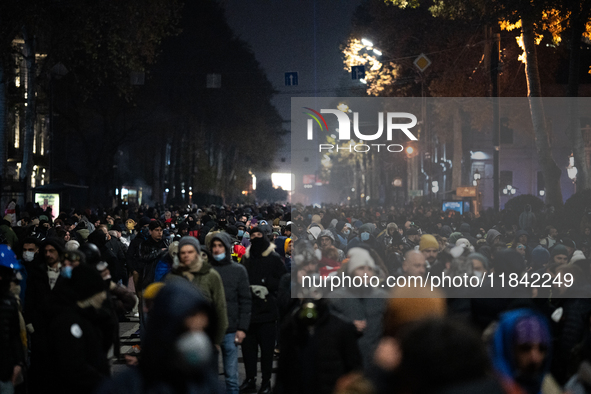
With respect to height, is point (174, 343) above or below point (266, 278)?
above

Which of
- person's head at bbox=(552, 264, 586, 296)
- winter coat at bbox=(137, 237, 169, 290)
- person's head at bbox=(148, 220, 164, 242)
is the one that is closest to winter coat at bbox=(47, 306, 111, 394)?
person's head at bbox=(552, 264, 586, 296)

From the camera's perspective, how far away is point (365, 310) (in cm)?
574

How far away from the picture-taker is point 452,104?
3778cm

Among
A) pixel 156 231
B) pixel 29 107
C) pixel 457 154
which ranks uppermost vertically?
pixel 29 107

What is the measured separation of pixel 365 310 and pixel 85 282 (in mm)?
2048

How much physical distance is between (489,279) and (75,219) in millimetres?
14050

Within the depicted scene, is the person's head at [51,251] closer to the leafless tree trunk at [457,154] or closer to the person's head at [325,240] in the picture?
the person's head at [325,240]

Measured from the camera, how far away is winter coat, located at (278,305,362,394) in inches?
190

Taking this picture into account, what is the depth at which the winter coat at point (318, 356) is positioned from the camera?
15.9ft

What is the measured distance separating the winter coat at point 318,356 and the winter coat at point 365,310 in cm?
67

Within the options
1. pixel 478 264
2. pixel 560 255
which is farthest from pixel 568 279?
pixel 560 255

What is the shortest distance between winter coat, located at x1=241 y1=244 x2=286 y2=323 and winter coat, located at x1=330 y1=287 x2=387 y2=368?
115 inches

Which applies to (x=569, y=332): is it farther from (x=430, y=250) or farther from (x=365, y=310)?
(x=430, y=250)

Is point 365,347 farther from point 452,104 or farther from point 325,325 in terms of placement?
point 452,104
